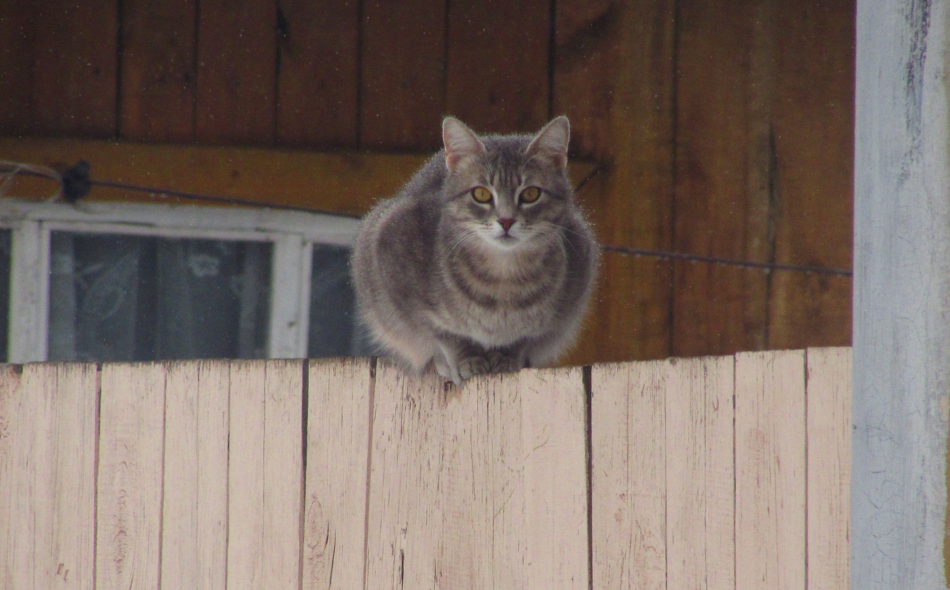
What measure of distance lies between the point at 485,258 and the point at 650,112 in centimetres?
104

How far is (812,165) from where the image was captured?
9.78 feet

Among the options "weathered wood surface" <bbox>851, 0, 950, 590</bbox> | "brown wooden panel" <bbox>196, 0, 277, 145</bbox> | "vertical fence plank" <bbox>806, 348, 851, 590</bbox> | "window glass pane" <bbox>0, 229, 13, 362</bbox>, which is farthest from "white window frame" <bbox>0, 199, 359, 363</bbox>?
"weathered wood surface" <bbox>851, 0, 950, 590</bbox>

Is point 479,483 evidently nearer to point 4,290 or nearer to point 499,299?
point 499,299

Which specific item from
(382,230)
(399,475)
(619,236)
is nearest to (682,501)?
(399,475)

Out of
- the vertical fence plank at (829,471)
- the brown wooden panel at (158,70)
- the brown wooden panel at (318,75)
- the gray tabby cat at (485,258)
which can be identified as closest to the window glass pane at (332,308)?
the brown wooden panel at (318,75)

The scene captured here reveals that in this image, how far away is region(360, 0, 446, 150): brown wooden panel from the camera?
2.97 metres

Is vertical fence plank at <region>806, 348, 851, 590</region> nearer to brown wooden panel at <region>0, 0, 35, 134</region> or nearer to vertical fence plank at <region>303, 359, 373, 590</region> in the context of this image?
vertical fence plank at <region>303, 359, 373, 590</region>

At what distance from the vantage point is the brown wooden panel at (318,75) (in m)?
2.95

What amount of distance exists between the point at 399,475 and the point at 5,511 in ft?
2.52

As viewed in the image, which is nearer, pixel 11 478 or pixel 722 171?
pixel 11 478

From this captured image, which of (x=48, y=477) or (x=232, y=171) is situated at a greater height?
(x=232, y=171)

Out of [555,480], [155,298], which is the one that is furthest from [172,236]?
[555,480]

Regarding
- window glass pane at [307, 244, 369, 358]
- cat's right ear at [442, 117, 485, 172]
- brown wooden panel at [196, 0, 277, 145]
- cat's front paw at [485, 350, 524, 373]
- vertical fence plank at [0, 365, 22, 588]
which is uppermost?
brown wooden panel at [196, 0, 277, 145]

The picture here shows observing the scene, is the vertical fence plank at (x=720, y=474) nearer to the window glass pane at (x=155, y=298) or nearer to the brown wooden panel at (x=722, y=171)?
the brown wooden panel at (x=722, y=171)
